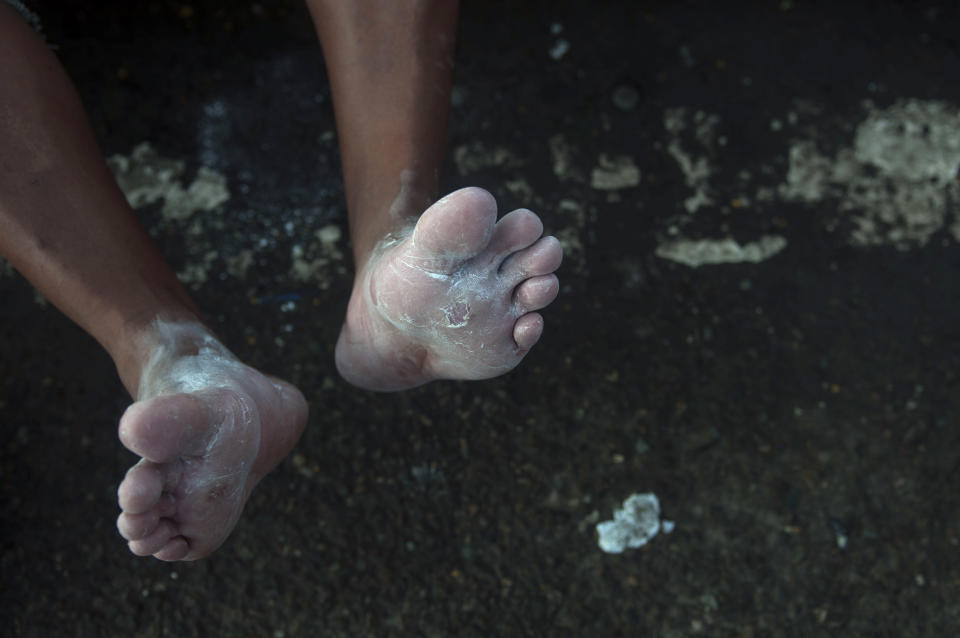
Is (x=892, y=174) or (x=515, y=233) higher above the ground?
(x=515, y=233)

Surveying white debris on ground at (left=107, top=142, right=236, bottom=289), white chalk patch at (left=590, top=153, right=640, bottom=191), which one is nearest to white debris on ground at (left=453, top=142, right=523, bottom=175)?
white chalk patch at (left=590, top=153, right=640, bottom=191)

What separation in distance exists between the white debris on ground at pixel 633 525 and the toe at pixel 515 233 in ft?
2.45

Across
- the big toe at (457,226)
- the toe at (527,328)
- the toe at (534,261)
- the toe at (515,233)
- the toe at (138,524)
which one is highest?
the big toe at (457,226)

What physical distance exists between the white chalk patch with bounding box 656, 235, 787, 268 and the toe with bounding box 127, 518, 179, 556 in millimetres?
1217

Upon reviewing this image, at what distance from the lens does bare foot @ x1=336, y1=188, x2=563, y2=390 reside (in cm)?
97

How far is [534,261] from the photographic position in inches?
40.5

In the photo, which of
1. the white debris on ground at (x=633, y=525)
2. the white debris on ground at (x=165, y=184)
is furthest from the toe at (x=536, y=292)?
the white debris on ground at (x=165, y=184)

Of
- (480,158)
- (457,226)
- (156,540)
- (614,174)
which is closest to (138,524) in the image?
(156,540)

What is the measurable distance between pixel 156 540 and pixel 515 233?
0.65 metres

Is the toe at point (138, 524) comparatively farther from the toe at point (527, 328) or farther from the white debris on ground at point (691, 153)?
the white debris on ground at point (691, 153)

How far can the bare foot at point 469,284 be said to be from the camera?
97 cm

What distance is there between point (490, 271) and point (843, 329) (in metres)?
1.04

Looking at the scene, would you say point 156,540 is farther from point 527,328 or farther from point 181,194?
point 181,194

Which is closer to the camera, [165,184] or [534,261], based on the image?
[534,261]
